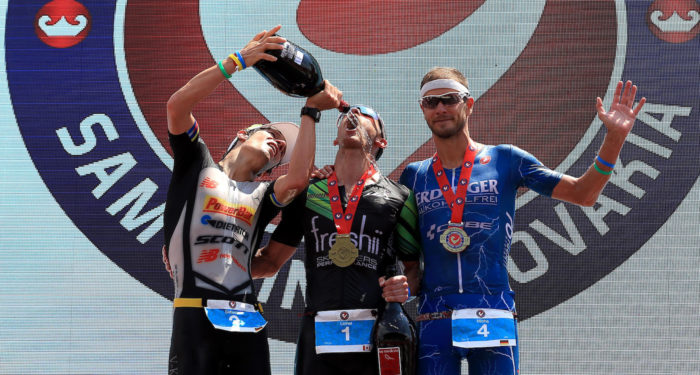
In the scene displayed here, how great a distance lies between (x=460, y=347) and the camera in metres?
2.45

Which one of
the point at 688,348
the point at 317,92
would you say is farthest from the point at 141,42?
the point at 688,348

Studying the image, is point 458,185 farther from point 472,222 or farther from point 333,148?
point 333,148

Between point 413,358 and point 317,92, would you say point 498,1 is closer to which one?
point 317,92

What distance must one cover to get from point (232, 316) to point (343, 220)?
1.64 feet

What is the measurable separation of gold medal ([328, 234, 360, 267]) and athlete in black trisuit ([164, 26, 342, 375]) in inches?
10.1

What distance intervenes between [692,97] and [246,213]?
9.11ft

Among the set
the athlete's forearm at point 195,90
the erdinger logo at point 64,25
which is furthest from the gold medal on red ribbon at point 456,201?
the erdinger logo at point 64,25

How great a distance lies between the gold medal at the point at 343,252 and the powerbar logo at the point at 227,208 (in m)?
0.35

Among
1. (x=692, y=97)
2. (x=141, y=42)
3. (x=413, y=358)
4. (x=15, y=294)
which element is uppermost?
(x=141, y=42)

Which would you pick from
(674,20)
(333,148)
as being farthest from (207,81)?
(674,20)

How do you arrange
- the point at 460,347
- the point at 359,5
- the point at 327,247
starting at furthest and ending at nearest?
1. the point at 359,5
2. the point at 327,247
3. the point at 460,347

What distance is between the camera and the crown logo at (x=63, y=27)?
431cm

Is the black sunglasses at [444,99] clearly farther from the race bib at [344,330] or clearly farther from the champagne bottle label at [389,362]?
the champagne bottle label at [389,362]

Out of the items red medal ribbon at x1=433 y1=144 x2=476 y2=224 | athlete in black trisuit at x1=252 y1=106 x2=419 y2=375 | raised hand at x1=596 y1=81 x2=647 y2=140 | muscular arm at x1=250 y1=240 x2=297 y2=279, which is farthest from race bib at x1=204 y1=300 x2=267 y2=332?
raised hand at x1=596 y1=81 x2=647 y2=140
